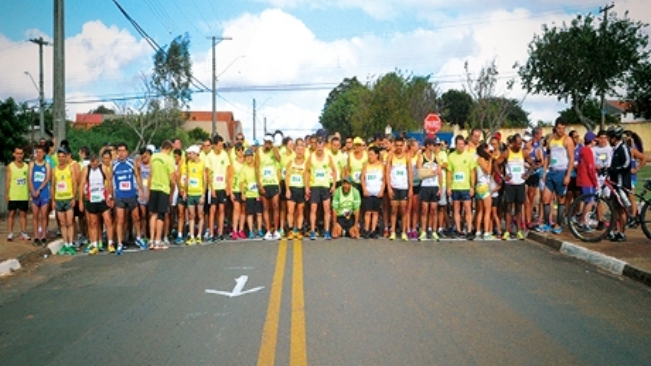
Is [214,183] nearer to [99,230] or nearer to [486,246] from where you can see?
[99,230]

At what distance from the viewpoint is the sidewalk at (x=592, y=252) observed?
9547 mm

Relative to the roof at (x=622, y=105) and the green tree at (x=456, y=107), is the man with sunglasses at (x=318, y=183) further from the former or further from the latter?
the green tree at (x=456, y=107)

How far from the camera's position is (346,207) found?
13562 millimetres

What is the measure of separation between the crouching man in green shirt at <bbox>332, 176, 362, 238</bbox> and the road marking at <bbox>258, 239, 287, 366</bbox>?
3.51 metres

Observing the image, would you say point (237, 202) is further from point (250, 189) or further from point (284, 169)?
point (284, 169)

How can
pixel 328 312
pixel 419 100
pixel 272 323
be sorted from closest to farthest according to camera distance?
pixel 272 323 < pixel 328 312 < pixel 419 100

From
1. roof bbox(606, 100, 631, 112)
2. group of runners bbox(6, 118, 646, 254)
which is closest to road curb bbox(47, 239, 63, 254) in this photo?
group of runners bbox(6, 118, 646, 254)

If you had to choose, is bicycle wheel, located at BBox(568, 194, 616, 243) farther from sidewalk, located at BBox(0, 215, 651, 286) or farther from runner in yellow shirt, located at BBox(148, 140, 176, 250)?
runner in yellow shirt, located at BBox(148, 140, 176, 250)

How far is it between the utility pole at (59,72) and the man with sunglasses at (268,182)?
20.8ft

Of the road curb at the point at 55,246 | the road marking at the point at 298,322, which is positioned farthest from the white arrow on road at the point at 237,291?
the road curb at the point at 55,246

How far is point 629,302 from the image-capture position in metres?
7.79

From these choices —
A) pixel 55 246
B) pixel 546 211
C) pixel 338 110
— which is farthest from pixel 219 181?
pixel 338 110

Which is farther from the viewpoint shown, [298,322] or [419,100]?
[419,100]

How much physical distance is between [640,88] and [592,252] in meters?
31.7
